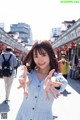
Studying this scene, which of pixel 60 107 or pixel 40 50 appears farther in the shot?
pixel 60 107

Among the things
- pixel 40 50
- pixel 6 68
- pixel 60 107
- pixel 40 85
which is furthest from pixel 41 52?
pixel 6 68

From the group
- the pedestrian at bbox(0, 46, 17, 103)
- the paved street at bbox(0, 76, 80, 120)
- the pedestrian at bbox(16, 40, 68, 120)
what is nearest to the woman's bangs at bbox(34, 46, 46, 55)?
the pedestrian at bbox(16, 40, 68, 120)

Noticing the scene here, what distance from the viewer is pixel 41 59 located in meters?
2.60

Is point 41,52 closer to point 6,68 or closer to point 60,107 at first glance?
point 60,107

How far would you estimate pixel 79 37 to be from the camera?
20062 mm

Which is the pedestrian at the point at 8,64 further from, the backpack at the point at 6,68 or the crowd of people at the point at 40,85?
the crowd of people at the point at 40,85

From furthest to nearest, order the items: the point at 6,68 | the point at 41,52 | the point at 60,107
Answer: the point at 6,68 < the point at 60,107 < the point at 41,52

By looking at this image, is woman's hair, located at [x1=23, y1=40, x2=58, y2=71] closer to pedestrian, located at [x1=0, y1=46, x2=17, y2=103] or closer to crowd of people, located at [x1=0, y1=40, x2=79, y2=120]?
crowd of people, located at [x1=0, y1=40, x2=79, y2=120]

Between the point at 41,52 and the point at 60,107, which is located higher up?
the point at 41,52

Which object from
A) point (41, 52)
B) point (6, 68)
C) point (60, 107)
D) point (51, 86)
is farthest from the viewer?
point (6, 68)

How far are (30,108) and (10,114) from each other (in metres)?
4.86

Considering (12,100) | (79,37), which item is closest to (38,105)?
(12,100)

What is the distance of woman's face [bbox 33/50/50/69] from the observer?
259 cm

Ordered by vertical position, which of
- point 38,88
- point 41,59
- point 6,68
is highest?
point 41,59
